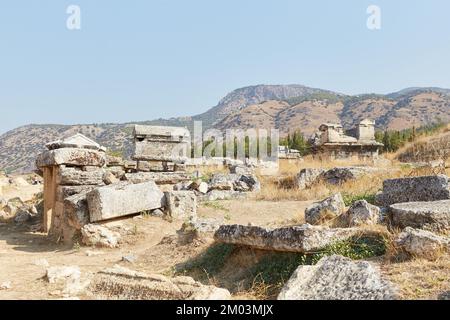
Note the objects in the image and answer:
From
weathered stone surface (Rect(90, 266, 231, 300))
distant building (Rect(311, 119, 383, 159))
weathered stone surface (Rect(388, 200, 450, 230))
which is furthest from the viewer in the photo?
distant building (Rect(311, 119, 383, 159))

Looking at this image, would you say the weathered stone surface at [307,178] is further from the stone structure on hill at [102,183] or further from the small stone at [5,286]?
the small stone at [5,286]

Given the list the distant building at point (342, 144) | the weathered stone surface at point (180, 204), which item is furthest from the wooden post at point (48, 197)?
the distant building at point (342, 144)

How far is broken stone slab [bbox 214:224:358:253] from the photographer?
4590 mm

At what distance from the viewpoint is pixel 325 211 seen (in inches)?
249

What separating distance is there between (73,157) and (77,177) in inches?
17.2

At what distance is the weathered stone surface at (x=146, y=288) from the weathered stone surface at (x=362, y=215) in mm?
2131

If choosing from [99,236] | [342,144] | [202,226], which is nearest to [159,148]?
[99,236]

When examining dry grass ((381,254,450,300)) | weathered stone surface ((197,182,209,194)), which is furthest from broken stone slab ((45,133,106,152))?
dry grass ((381,254,450,300))

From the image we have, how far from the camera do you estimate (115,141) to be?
9056cm

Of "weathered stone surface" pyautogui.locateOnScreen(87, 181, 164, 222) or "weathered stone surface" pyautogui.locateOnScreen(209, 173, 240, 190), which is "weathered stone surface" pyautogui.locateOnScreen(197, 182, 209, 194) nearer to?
"weathered stone surface" pyautogui.locateOnScreen(209, 173, 240, 190)

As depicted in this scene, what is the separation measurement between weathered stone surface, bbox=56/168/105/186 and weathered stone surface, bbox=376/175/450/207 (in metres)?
5.93
